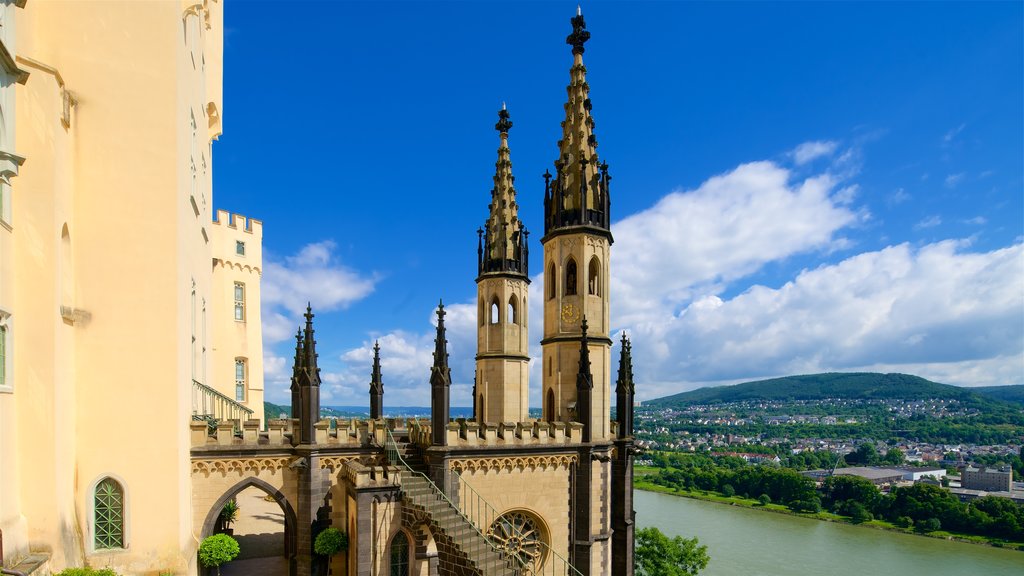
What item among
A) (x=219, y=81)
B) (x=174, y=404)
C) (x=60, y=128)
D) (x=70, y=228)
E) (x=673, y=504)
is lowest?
(x=673, y=504)

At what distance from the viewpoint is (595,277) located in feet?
67.2

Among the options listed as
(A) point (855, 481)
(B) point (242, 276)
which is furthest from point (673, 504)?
(B) point (242, 276)

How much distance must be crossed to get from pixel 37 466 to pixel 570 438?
13.4 metres

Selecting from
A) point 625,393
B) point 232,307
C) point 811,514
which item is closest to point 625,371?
point 625,393

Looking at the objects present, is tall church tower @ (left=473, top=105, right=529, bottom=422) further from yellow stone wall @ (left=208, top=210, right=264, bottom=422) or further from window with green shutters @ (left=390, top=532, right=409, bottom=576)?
yellow stone wall @ (left=208, top=210, right=264, bottom=422)

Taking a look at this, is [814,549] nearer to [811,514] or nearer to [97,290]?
[811,514]

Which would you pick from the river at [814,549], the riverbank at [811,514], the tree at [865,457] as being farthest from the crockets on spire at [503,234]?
the tree at [865,457]

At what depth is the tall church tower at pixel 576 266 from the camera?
1994 cm

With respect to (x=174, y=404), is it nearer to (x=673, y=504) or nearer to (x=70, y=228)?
(x=70, y=228)

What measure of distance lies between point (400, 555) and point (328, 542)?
2267mm

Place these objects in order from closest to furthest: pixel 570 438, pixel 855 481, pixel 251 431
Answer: pixel 251 431, pixel 570 438, pixel 855 481

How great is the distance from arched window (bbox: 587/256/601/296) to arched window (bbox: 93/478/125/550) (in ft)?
47.5

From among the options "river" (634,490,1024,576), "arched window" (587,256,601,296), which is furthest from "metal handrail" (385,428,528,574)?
"river" (634,490,1024,576)

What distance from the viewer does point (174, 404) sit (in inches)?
563
